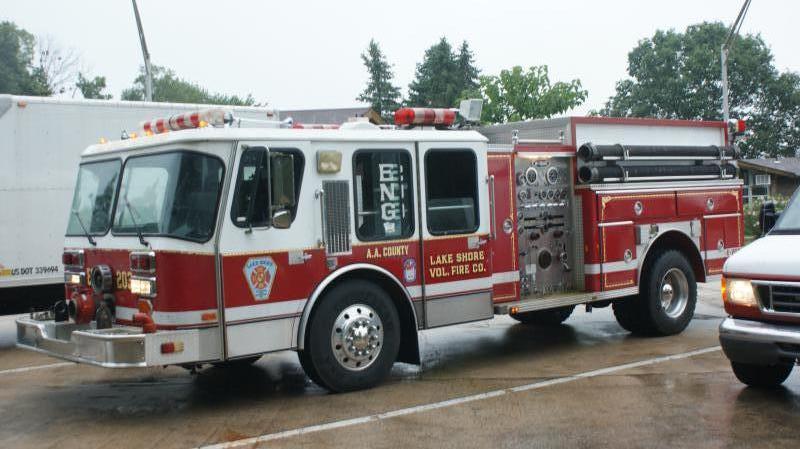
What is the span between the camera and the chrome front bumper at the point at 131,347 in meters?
7.06

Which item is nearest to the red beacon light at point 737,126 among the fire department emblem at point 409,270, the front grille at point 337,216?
the fire department emblem at point 409,270

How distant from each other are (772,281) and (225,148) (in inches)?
176

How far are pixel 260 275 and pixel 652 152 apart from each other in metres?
5.49

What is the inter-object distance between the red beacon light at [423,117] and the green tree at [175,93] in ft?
267

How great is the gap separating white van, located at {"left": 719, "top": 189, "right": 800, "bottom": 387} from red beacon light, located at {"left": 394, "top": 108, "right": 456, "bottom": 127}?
3194 millimetres

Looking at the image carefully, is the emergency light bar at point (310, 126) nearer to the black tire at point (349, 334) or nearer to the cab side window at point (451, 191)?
the cab side window at point (451, 191)

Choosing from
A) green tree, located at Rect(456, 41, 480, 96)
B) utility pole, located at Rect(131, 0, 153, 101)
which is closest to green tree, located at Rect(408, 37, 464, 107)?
green tree, located at Rect(456, 41, 480, 96)

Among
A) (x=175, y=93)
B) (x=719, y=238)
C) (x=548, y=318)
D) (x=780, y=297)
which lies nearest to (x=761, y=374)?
(x=780, y=297)

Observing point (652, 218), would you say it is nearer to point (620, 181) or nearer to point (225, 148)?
point (620, 181)

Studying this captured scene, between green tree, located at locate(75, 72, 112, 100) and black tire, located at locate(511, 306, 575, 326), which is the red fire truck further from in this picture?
green tree, located at locate(75, 72, 112, 100)

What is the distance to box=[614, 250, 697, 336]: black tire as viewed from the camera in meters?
10.8

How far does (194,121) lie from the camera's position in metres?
7.85

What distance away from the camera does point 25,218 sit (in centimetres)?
1157

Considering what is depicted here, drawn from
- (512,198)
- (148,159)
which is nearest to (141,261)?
(148,159)
